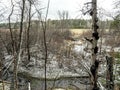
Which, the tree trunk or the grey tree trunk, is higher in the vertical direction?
the tree trunk

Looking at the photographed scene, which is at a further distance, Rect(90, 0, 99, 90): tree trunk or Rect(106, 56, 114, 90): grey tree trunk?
Rect(106, 56, 114, 90): grey tree trunk

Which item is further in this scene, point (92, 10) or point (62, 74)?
point (62, 74)

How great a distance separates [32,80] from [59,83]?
2.33 metres

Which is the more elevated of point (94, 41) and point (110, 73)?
point (94, 41)

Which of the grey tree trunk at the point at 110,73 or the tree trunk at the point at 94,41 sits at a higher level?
the tree trunk at the point at 94,41

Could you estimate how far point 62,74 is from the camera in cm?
2095

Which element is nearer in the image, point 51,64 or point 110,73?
point 110,73

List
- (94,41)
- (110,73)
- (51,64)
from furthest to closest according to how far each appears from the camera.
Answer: (51,64) < (110,73) < (94,41)

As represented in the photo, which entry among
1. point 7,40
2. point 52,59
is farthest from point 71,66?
point 7,40

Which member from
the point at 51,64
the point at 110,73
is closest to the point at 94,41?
the point at 110,73

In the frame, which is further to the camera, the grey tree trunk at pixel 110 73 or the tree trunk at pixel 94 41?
the grey tree trunk at pixel 110 73

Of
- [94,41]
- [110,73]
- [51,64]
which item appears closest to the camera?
[94,41]

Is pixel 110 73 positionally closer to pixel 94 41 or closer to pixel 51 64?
pixel 94 41

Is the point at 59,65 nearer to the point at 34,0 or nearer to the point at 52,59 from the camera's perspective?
the point at 52,59
